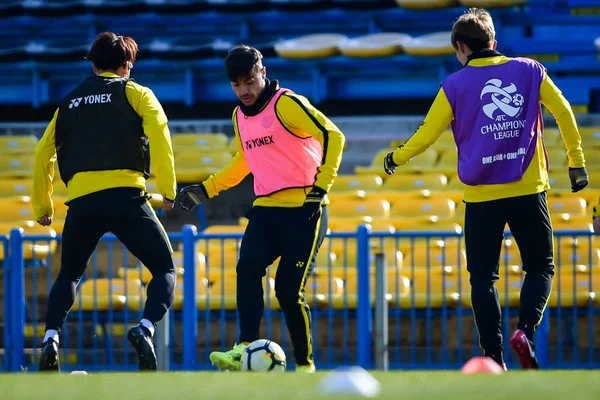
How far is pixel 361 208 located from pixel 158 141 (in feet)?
14.0

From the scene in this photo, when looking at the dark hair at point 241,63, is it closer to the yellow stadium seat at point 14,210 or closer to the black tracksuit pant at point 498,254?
the black tracksuit pant at point 498,254

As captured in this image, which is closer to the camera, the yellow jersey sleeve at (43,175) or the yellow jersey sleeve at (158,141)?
the yellow jersey sleeve at (158,141)

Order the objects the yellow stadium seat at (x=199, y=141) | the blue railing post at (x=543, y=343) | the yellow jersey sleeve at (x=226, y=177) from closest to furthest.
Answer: the yellow jersey sleeve at (x=226, y=177)
the blue railing post at (x=543, y=343)
the yellow stadium seat at (x=199, y=141)

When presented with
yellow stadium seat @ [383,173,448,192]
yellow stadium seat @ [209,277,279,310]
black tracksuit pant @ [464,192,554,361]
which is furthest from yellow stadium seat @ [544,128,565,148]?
black tracksuit pant @ [464,192,554,361]

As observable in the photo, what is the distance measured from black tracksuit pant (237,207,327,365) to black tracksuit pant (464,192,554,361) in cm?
88

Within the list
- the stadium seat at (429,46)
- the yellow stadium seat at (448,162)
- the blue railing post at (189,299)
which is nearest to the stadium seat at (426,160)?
the yellow stadium seat at (448,162)

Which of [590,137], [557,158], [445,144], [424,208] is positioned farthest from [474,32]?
[445,144]

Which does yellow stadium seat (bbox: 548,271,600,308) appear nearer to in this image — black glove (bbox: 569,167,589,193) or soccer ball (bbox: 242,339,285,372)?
black glove (bbox: 569,167,589,193)

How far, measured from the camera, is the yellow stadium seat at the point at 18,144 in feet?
44.5

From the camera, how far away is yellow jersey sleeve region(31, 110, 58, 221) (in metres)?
6.59

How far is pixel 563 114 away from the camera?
6113 millimetres

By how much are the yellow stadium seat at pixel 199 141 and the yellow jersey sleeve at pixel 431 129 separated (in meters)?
7.14

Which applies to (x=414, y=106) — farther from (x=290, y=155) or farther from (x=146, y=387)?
(x=146, y=387)

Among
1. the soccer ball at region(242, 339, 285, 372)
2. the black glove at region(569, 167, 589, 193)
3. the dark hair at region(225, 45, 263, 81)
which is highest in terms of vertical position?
the dark hair at region(225, 45, 263, 81)
